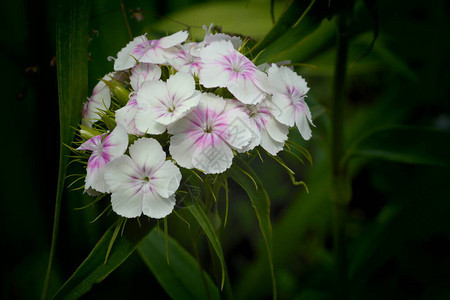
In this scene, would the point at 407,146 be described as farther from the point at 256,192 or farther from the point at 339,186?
the point at 256,192

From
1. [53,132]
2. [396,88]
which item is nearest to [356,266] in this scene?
[396,88]

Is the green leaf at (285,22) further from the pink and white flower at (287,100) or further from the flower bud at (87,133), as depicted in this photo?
the flower bud at (87,133)

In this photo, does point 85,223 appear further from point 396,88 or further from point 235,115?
point 396,88

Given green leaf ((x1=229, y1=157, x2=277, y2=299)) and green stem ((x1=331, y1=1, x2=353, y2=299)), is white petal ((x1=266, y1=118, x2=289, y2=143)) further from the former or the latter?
green stem ((x1=331, y1=1, x2=353, y2=299))

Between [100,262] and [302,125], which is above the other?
[302,125]

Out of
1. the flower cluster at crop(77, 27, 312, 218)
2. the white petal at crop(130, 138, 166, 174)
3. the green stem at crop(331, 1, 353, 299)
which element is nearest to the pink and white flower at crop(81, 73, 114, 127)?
the flower cluster at crop(77, 27, 312, 218)

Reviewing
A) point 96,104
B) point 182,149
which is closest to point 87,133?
point 96,104
